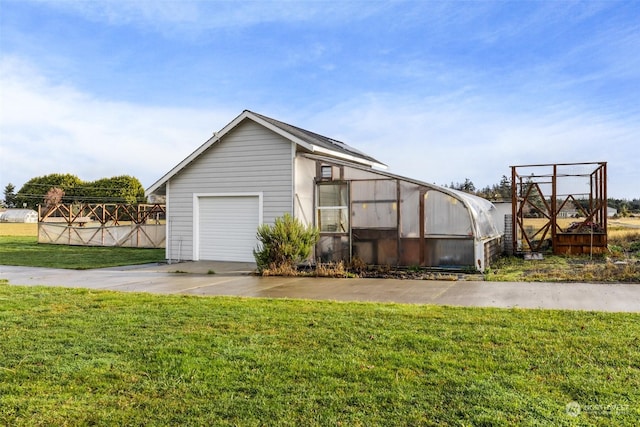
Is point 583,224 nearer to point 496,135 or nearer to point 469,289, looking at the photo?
point 496,135

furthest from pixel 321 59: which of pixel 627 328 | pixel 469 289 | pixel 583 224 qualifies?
pixel 627 328

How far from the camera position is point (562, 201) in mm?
18984

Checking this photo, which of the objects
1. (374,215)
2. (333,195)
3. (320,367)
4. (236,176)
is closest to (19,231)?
(236,176)

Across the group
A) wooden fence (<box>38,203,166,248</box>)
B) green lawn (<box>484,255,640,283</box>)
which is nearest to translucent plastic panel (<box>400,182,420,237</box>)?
green lawn (<box>484,255,640,283</box>)

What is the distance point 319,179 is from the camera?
14719 mm

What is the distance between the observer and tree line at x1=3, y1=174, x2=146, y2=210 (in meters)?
80.6

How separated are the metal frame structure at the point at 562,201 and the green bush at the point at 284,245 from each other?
954cm

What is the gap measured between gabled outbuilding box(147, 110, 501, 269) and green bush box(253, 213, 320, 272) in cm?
125

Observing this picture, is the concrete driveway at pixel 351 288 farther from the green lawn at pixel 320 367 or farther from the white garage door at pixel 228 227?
the white garage door at pixel 228 227

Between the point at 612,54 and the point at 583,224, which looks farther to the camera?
the point at 583,224

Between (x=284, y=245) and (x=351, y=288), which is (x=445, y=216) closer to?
(x=351, y=288)

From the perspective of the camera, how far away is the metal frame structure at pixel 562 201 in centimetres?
1772

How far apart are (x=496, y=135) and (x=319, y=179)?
1019cm

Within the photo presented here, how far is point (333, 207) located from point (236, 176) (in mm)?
3619
